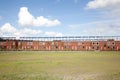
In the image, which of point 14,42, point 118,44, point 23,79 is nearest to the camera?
point 23,79

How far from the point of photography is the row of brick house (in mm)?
102500

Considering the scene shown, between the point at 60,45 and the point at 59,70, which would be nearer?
the point at 59,70

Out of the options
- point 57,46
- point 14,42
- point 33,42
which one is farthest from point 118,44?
point 14,42

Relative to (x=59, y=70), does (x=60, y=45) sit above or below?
above

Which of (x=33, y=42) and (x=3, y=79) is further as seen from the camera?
(x=33, y=42)

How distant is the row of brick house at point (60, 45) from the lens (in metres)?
102

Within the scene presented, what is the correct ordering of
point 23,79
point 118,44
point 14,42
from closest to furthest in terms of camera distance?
point 23,79, point 118,44, point 14,42

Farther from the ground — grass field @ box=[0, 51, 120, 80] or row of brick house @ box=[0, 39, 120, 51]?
row of brick house @ box=[0, 39, 120, 51]

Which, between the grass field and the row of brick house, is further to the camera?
the row of brick house

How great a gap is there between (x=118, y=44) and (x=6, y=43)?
53469 mm

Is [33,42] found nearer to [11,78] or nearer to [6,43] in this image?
[6,43]

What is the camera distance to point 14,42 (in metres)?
107

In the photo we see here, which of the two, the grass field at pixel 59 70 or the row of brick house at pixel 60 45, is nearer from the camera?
the grass field at pixel 59 70

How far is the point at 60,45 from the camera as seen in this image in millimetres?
106375
